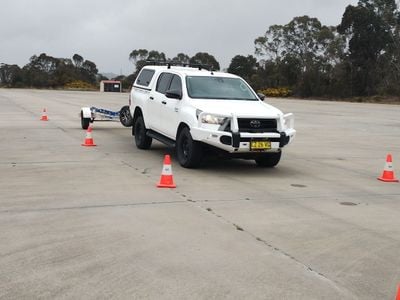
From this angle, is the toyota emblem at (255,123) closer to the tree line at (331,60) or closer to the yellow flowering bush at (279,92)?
the tree line at (331,60)

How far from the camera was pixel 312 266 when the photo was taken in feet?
15.9

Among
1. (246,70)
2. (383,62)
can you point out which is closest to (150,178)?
(383,62)

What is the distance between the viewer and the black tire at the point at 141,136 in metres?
12.6

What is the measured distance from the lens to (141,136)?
1266cm

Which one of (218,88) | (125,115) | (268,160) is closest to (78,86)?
(125,115)

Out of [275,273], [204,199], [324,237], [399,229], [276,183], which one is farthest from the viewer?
[276,183]

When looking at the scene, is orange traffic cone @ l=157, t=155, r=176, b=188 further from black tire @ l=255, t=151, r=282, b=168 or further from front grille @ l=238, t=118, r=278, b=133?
black tire @ l=255, t=151, r=282, b=168

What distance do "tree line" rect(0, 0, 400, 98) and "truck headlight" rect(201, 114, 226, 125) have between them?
51.2 m

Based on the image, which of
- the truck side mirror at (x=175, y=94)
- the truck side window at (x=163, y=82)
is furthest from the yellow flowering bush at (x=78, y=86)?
the truck side mirror at (x=175, y=94)

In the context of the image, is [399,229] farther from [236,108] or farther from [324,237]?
[236,108]

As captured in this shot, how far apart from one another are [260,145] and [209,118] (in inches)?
40.6

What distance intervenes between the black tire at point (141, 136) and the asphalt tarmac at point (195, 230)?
54.3 inches

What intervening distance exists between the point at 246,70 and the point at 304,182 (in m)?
96.7

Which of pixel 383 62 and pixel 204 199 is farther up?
pixel 383 62
